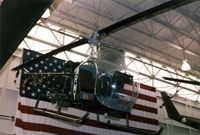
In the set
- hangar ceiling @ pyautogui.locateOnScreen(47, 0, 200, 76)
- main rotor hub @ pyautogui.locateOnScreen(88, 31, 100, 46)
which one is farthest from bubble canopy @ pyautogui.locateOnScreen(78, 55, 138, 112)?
hangar ceiling @ pyautogui.locateOnScreen(47, 0, 200, 76)

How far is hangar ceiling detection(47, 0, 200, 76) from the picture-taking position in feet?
26.5

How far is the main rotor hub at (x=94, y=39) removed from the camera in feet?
13.9

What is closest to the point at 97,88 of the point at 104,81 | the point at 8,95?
the point at 104,81

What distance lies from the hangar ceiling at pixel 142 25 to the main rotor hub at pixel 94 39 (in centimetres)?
296

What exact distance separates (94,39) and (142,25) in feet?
16.6

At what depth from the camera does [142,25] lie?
908 cm

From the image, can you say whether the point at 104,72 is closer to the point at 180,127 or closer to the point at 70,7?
the point at 70,7

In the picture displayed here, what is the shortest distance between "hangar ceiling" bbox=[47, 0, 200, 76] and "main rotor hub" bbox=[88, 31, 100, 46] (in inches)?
116

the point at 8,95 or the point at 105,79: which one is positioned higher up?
the point at 105,79

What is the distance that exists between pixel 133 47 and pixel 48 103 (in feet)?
15.1

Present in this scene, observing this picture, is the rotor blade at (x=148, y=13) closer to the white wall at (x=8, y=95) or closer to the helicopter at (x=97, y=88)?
the helicopter at (x=97, y=88)

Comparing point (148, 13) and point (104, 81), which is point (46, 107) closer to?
point (104, 81)

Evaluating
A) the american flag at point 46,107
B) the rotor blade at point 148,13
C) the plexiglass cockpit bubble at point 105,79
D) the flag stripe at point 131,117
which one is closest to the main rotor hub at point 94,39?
the rotor blade at point 148,13

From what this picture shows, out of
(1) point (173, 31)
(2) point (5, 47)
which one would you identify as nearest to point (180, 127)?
(1) point (173, 31)
